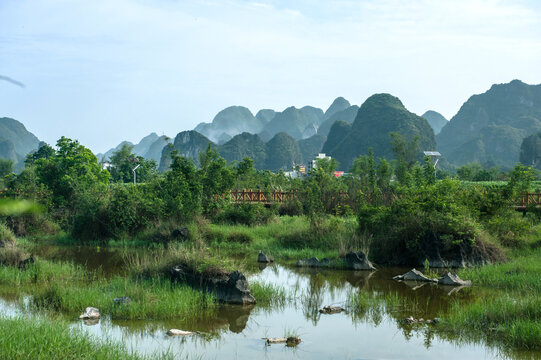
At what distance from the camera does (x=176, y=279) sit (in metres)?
8.97

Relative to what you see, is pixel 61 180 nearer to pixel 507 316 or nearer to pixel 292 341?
pixel 292 341

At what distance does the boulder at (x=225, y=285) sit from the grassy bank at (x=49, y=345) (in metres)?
3.02

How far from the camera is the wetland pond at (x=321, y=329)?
6184mm

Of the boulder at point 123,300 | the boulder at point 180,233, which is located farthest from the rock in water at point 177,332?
the boulder at point 180,233

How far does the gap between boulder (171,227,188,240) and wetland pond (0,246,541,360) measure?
549 cm

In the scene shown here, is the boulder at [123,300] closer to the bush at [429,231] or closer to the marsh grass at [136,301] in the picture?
the marsh grass at [136,301]

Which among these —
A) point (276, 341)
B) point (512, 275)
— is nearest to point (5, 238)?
point (276, 341)

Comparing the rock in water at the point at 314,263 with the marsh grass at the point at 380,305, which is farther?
the rock in water at the point at 314,263

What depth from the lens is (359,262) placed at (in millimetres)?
11633

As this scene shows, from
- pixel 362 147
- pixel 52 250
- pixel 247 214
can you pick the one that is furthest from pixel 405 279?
pixel 362 147

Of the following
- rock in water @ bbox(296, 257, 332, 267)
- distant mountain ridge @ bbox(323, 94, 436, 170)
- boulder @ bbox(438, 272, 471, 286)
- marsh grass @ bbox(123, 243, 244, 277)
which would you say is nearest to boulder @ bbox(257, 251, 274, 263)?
rock in water @ bbox(296, 257, 332, 267)

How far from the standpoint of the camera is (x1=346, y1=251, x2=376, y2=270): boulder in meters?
11.6

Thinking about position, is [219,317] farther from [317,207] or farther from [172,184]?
[172,184]

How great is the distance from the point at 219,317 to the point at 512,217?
8.93 m
